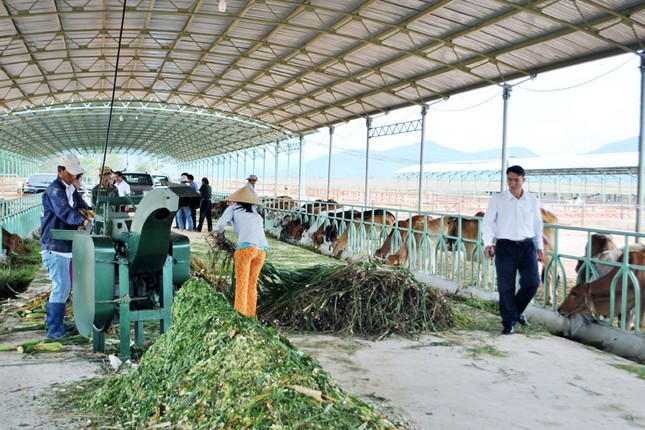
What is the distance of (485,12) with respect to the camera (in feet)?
35.8

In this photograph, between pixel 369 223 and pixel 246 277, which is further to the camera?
pixel 369 223

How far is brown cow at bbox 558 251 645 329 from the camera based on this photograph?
20.5 ft

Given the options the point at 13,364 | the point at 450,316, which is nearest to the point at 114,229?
the point at 13,364

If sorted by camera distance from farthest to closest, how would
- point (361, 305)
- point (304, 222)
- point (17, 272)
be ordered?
point (304, 222), point (17, 272), point (361, 305)

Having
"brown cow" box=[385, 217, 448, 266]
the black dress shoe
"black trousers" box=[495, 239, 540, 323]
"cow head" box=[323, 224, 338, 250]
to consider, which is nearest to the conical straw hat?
"black trousers" box=[495, 239, 540, 323]

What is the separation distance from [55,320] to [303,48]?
11.6 m

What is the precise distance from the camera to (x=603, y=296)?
634 centimetres

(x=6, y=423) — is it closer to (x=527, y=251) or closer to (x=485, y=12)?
(x=527, y=251)

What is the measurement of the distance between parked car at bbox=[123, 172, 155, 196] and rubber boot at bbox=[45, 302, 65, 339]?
15152 mm

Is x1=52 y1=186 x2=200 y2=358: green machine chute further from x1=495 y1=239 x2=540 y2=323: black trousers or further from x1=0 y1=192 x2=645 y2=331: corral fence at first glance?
x1=0 y1=192 x2=645 y2=331: corral fence

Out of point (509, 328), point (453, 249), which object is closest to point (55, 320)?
point (509, 328)

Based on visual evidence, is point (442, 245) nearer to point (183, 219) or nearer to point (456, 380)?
point (456, 380)

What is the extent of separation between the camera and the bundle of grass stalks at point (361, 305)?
661 cm

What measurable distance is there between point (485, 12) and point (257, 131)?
2210cm
